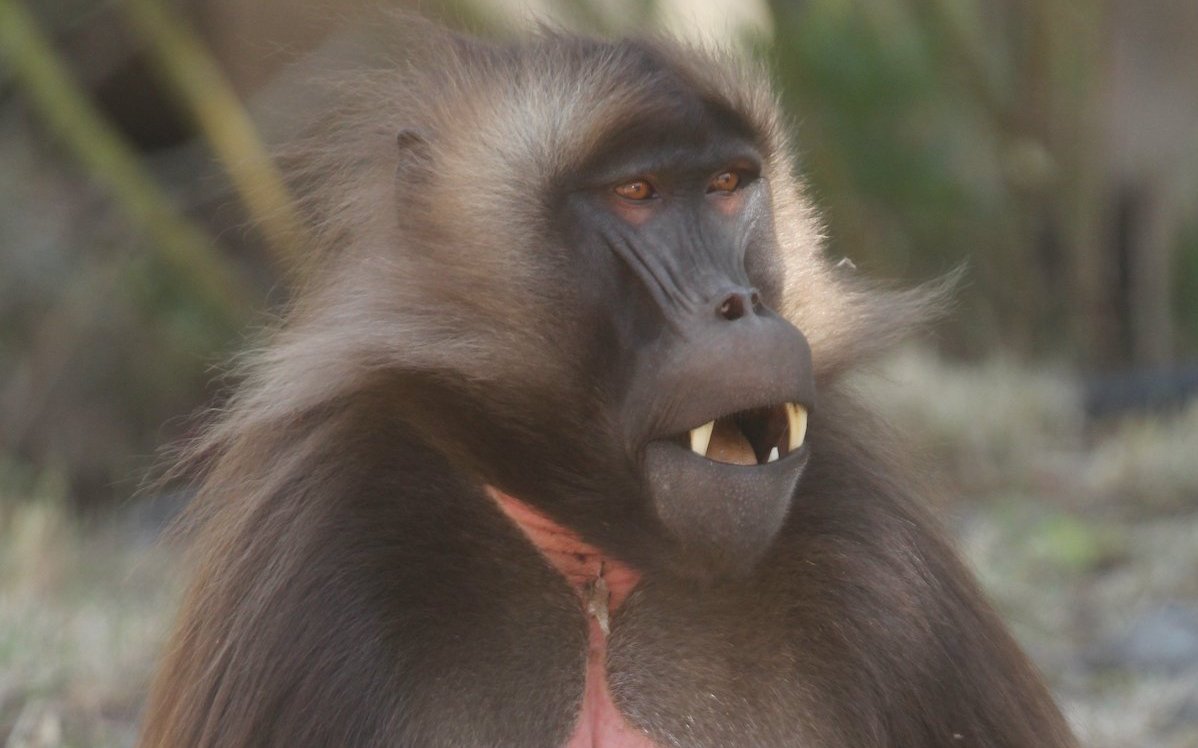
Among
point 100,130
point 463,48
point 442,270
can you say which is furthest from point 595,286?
point 100,130

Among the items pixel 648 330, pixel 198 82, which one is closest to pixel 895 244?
pixel 198 82

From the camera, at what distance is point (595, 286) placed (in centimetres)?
259

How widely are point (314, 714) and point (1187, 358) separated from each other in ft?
24.1

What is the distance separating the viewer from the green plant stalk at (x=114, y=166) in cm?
636

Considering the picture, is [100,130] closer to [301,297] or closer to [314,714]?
[301,297]

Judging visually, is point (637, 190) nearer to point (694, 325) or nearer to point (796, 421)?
point (694, 325)

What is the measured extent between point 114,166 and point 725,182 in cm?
457

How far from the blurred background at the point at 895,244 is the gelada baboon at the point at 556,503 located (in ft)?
7.78

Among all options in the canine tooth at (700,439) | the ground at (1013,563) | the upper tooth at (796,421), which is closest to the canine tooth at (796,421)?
the upper tooth at (796,421)

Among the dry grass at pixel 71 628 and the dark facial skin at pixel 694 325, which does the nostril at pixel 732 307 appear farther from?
the dry grass at pixel 71 628

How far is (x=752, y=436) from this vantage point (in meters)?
2.46

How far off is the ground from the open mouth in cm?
64

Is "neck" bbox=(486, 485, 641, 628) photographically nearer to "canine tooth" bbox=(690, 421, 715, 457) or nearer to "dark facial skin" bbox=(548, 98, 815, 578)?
"dark facial skin" bbox=(548, 98, 815, 578)

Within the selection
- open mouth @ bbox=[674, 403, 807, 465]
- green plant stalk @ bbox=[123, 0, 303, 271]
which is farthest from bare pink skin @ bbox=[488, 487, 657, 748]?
green plant stalk @ bbox=[123, 0, 303, 271]
